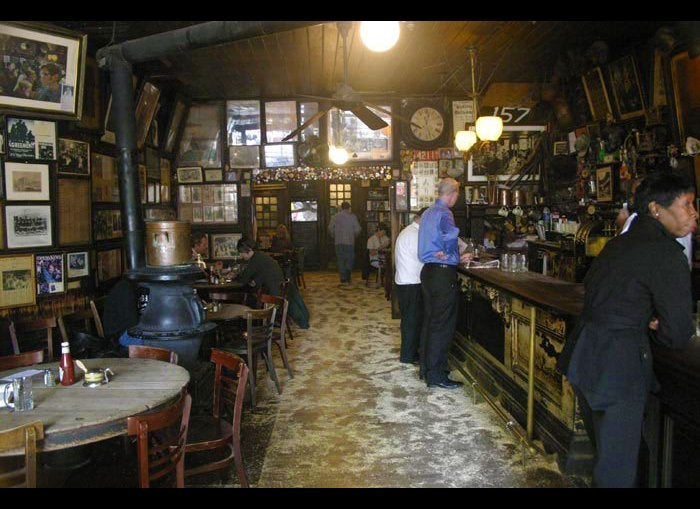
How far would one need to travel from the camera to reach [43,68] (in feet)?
15.9

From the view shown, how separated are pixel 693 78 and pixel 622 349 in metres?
4.39

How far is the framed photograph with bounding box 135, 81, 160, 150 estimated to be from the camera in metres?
7.01

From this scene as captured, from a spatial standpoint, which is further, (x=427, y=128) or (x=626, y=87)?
(x=427, y=128)

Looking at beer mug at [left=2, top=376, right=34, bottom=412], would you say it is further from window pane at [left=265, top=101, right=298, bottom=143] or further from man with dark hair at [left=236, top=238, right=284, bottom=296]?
window pane at [left=265, top=101, right=298, bottom=143]

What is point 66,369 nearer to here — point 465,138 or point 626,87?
point 465,138

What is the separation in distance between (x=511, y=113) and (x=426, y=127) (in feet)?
4.63

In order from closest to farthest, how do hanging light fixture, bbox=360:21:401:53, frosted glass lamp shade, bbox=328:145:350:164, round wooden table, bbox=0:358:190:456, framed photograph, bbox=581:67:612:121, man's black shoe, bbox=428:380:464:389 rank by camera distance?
round wooden table, bbox=0:358:190:456 < hanging light fixture, bbox=360:21:401:53 < man's black shoe, bbox=428:380:464:389 < framed photograph, bbox=581:67:612:121 < frosted glass lamp shade, bbox=328:145:350:164

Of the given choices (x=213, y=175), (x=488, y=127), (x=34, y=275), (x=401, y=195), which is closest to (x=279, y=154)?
(x=213, y=175)

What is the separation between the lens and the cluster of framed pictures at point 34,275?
481 cm

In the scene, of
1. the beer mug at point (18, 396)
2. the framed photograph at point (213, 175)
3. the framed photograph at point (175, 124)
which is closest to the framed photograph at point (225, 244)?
the framed photograph at point (213, 175)

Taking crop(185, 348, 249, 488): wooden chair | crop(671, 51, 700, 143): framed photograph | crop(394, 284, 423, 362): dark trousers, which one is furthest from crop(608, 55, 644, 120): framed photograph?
crop(185, 348, 249, 488): wooden chair

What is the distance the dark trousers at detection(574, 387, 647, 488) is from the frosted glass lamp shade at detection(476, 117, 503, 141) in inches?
188
